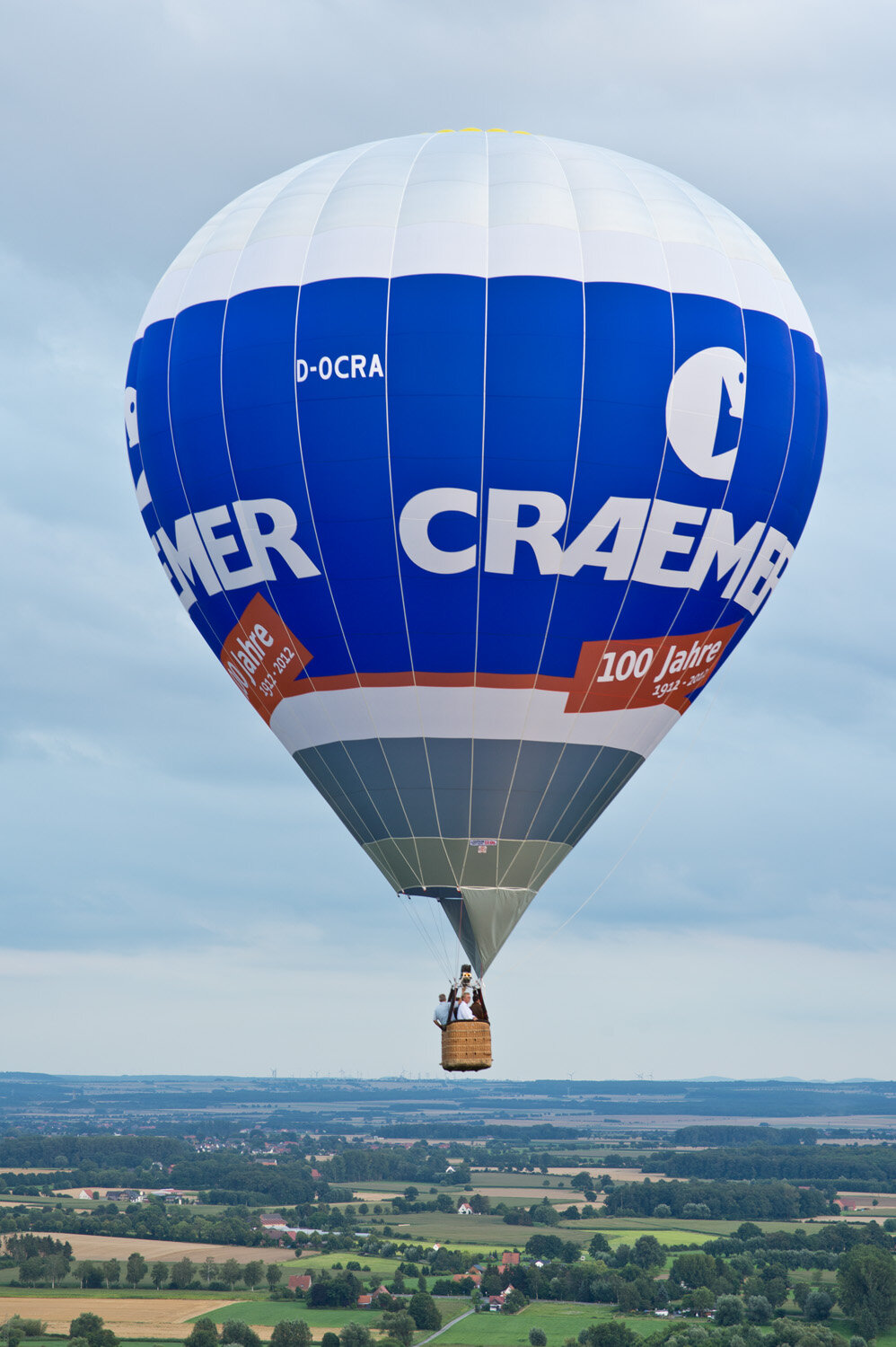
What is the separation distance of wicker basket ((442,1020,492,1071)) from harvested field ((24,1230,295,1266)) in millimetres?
53337

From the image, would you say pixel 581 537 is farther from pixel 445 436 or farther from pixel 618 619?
pixel 445 436

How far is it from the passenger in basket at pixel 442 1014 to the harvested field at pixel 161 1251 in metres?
53.0

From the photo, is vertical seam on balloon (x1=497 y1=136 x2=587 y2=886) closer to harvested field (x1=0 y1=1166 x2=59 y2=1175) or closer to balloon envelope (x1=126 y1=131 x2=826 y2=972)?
balloon envelope (x1=126 y1=131 x2=826 y2=972)

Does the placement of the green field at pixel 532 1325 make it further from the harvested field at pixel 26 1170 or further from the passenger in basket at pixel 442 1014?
the harvested field at pixel 26 1170

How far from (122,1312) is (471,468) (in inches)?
1724

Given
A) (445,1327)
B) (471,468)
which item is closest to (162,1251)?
(445,1327)

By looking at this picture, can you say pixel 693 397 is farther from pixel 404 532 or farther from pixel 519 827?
pixel 519 827

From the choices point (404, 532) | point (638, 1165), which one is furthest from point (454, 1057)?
point (638, 1165)

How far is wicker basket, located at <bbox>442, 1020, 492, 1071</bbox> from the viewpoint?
1811cm

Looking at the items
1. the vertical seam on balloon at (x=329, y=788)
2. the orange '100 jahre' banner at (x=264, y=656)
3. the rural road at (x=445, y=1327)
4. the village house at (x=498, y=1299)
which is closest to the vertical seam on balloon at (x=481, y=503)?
the vertical seam on balloon at (x=329, y=788)

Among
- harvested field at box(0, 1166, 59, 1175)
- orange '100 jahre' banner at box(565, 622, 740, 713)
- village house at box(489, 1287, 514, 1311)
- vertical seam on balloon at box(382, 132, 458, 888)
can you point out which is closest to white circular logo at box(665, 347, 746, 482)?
orange '100 jahre' banner at box(565, 622, 740, 713)

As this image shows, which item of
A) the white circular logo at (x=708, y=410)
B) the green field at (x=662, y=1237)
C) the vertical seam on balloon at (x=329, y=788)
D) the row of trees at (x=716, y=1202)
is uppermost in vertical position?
the white circular logo at (x=708, y=410)

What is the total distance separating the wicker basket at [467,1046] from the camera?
18.1 metres

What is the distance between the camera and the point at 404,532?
18688 millimetres
